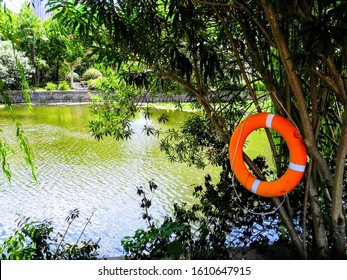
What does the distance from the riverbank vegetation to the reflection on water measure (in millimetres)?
1039

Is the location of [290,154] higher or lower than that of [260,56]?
lower

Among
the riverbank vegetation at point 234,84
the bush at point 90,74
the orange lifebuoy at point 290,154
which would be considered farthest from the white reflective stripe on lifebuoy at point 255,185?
the bush at point 90,74

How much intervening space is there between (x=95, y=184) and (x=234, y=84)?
2.60 m

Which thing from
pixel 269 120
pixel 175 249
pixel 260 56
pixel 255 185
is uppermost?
pixel 260 56

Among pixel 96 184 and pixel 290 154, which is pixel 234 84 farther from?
pixel 96 184

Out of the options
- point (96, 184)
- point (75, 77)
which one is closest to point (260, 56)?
point (96, 184)

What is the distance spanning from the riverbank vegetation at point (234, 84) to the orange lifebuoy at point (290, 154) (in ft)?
0.18

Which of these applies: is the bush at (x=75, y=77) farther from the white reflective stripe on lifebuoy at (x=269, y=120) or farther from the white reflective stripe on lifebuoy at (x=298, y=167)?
the white reflective stripe on lifebuoy at (x=298, y=167)

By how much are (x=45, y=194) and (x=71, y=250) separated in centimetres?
241

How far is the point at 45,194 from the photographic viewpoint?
4.26 metres

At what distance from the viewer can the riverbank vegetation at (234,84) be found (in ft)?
5.39

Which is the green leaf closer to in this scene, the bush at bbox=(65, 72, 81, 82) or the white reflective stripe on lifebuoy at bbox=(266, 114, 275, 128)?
the white reflective stripe on lifebuoy at bbox=(266, 114, 275, 128)

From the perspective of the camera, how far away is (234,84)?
249cm
